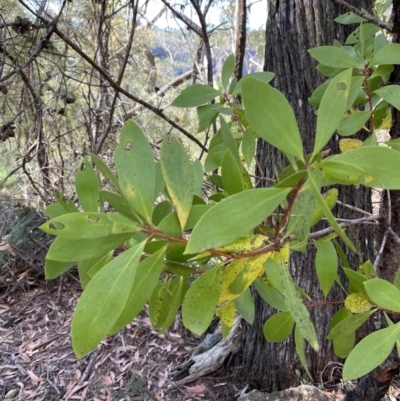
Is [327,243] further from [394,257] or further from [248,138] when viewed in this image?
[394,257]

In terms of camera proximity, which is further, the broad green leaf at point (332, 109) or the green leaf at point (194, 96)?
the green leaf at point (194, 96)

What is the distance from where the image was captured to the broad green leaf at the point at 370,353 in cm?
42

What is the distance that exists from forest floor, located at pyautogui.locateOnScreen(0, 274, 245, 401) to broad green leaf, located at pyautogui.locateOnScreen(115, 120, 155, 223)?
1.22m

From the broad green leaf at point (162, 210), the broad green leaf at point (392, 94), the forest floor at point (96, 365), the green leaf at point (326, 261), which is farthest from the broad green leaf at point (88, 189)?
the forest floor at point (96, 365)

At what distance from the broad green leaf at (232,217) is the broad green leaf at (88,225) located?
79 millimetres

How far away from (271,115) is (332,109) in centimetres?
4

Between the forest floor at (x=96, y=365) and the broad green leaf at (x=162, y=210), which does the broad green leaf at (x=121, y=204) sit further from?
the forest floor at (x=96, y=365)

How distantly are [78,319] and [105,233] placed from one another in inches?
2.8

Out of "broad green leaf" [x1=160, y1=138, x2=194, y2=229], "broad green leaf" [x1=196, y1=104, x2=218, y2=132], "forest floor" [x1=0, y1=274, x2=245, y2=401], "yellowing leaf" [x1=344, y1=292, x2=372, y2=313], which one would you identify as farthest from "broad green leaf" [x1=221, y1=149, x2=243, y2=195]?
"forest floor" [x1=0, y1=274, x2=245, y2=401]

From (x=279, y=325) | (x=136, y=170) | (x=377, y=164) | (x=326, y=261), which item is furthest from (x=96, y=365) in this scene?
(x=377, y=164)

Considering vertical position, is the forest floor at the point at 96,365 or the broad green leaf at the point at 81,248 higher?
the broad green leaf at the point at 81,248

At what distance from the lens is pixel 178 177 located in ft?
1.10

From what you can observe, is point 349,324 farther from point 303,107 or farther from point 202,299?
point 303,107

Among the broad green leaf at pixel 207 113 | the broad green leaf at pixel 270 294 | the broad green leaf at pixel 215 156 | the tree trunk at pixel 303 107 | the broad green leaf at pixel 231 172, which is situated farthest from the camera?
the tree trunk at pixel 303 107
